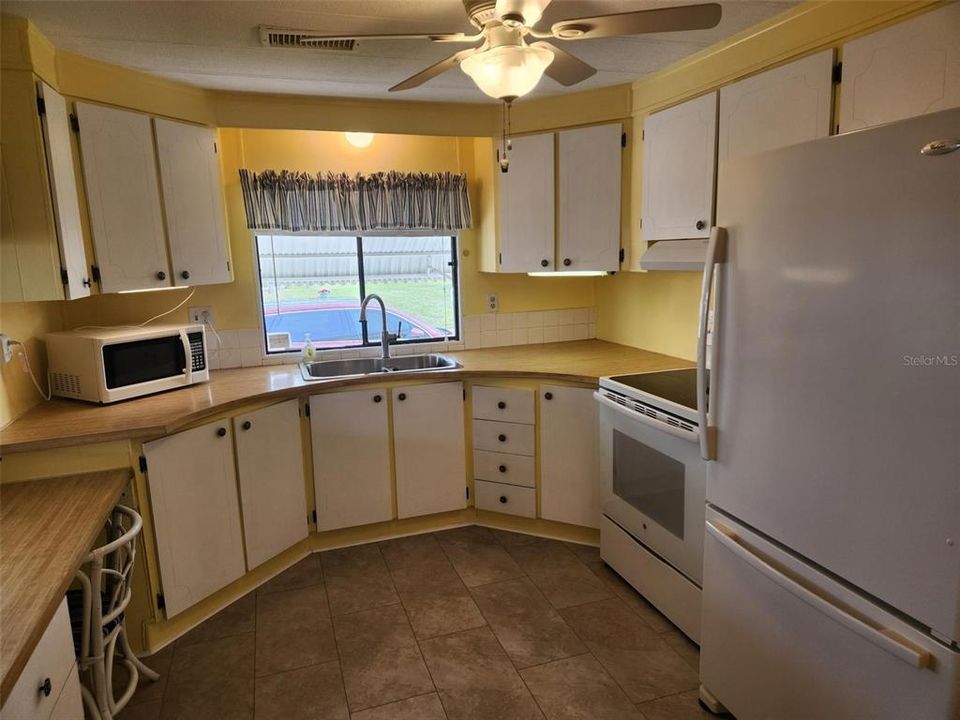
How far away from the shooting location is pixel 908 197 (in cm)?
121

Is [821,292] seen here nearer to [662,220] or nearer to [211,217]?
[662,220]

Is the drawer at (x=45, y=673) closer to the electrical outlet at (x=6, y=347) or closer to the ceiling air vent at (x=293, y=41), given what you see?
the electrical outlet at (x=6, y=347)

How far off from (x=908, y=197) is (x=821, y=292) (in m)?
0.27

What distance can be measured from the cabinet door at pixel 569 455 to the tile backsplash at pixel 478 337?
0.84m

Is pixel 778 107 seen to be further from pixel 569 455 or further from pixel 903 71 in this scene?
pixel 569 455

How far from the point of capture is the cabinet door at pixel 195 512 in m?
2.29

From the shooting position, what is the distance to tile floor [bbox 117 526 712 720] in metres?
2.03

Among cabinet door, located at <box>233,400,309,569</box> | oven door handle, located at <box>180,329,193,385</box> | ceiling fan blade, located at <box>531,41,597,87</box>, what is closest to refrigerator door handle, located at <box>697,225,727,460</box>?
ceiling fan blade, located at <box>531,41,597,87</box>

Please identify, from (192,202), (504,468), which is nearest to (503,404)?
(504,468)

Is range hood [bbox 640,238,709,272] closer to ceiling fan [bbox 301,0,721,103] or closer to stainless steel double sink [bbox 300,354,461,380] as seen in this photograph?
ceiling fan [bbox 301,0,721,103]

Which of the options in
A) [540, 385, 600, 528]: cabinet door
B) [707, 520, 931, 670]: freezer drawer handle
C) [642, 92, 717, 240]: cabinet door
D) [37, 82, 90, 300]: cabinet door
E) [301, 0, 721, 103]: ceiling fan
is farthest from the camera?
[540, 385, 600, 528]: cabinet door

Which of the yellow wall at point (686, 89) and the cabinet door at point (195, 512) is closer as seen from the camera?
the yellow wall at point (686, 89)

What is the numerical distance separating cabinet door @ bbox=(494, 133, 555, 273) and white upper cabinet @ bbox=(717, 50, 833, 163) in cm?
99

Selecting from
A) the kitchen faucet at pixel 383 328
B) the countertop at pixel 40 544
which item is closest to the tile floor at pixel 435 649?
the countertop at pixel 40 544
